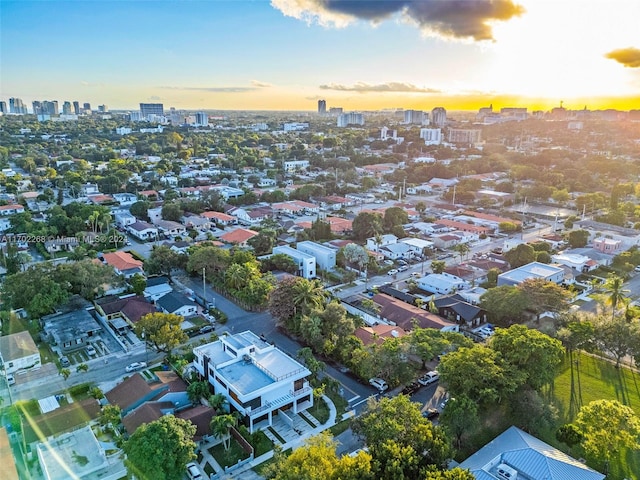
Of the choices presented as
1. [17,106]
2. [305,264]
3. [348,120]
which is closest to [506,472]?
[305,264]

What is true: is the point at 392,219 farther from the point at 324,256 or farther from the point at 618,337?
the point at 618,337

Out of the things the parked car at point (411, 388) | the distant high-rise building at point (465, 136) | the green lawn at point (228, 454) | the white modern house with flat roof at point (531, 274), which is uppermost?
the distant high-rise building at point (465, 136)

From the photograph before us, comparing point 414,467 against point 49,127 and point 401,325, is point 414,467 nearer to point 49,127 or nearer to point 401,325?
point 401,325

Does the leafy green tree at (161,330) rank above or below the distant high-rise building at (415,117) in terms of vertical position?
below

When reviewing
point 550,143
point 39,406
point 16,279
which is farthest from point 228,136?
point 39,406

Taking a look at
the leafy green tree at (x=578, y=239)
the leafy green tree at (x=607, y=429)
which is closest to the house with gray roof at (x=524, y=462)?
the leafy green tree at (x=607, y=429)

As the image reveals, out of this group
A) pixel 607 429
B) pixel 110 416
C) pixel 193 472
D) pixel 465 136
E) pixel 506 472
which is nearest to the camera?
pixel 506 472

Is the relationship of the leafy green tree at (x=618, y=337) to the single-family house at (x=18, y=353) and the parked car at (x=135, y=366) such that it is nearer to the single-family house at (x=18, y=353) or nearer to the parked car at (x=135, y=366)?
the parked car at (x=135, y=366)
